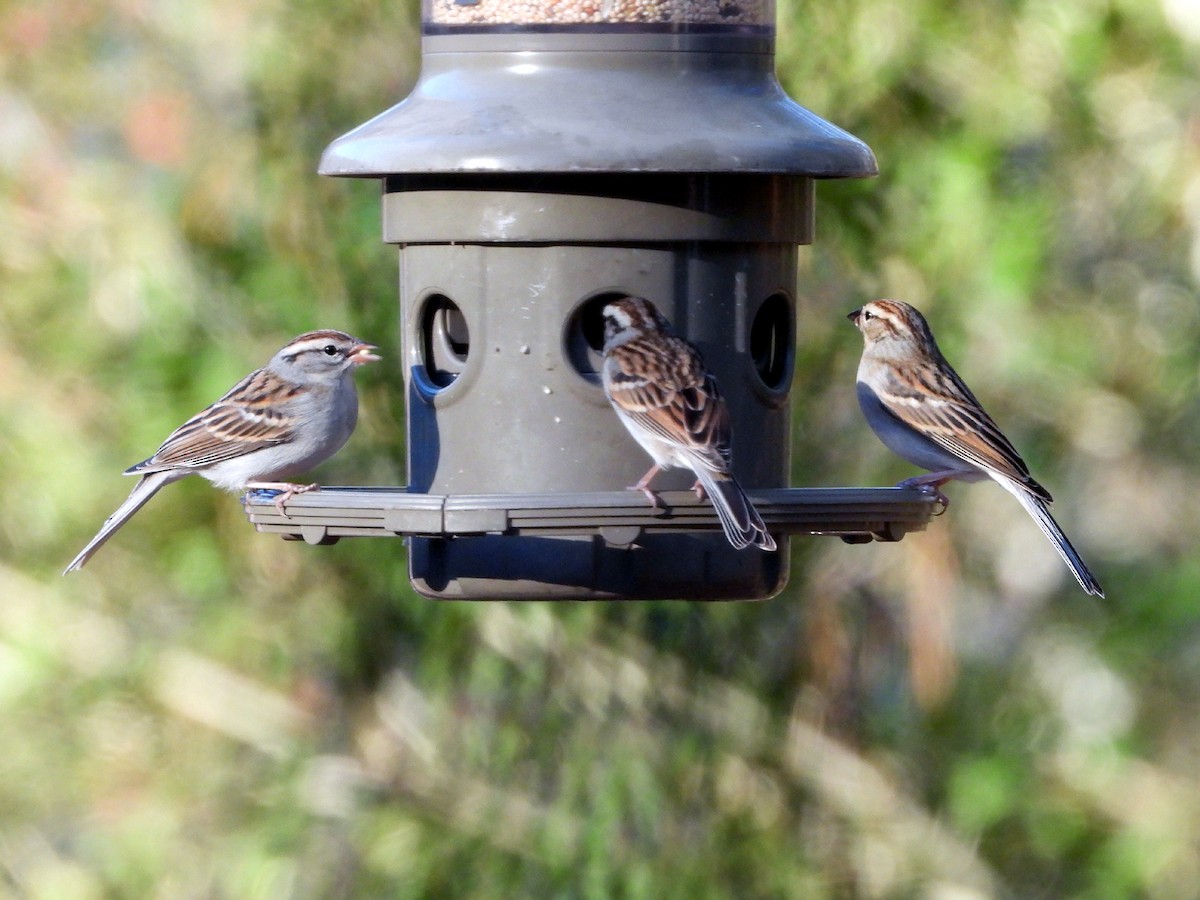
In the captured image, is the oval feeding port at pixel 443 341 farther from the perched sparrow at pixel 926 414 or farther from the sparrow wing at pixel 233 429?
the perched sparrow at pixel 926 414

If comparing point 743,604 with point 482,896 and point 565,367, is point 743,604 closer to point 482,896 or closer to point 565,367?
point 482,896

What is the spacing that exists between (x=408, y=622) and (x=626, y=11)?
9.36 feet

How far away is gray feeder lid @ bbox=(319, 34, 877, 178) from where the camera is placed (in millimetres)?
5051

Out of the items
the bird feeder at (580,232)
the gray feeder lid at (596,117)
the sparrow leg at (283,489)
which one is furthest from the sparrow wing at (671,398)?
the sparrow leg at (283,489)

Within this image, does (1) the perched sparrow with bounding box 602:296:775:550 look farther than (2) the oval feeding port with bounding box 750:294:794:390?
No

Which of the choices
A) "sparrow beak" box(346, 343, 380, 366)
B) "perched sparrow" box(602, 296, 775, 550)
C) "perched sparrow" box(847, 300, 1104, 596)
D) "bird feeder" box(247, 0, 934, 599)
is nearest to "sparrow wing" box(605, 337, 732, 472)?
"perched sparrow" box(602, 296, 775, 550)

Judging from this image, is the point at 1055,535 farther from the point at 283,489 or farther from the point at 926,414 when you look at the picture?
the point at 283,489

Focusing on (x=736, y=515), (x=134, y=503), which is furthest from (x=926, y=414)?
(x=134, y=503)

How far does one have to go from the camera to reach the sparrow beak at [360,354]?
603 centimetres

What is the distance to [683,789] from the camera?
7297 millimetres

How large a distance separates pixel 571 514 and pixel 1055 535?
196 centimetres

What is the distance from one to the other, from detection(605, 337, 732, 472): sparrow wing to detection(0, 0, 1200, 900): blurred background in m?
1.77

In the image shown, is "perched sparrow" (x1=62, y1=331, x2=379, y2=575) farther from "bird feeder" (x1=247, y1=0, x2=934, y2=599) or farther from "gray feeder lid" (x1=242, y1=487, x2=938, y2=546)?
"gray feeder lid" (x1=242, y1=487, x2=938, y2=546)

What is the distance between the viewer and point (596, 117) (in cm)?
511
